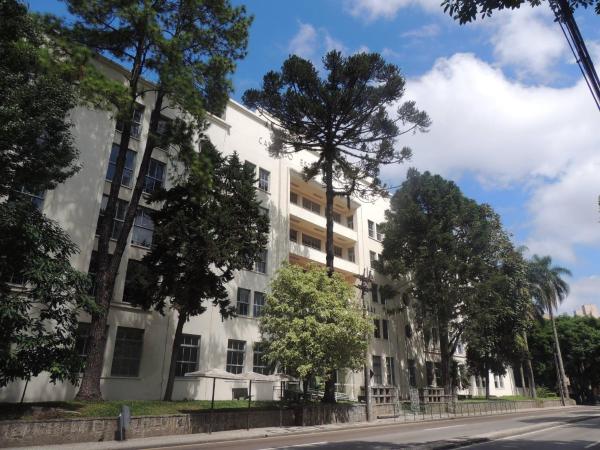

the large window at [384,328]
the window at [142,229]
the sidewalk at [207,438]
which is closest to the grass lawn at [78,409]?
the sidewalk at [207,438]

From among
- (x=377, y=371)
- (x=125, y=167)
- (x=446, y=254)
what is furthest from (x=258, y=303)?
(x=446, y=254)

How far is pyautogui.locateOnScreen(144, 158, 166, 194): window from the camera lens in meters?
28.6

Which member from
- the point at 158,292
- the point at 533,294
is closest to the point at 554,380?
the point at 533,294

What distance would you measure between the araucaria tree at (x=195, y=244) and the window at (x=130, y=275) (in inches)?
4.6

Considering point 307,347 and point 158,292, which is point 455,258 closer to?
point 307,347

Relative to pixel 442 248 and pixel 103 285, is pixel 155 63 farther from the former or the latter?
pixel 442 248

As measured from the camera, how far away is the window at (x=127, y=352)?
24.4 metres

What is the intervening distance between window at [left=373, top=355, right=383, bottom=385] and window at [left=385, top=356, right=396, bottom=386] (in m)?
1.01

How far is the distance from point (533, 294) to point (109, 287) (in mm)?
49619

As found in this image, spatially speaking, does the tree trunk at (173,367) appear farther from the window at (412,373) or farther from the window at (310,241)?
the window at (412,373)

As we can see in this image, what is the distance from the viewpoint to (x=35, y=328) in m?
15.4

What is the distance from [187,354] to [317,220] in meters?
17.2

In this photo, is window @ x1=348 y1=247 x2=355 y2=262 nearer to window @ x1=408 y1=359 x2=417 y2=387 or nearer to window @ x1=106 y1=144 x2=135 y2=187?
window @ x1=408 y1=359 x2=417 y2=387

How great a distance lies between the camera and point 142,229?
27.5m
